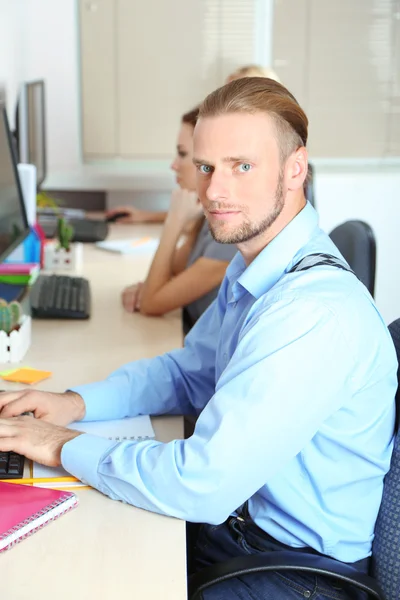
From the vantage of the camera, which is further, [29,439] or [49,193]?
[49,193]

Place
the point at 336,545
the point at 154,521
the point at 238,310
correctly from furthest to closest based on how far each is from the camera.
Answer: the point at 238,310, the point at 336,545, the point at 154,521

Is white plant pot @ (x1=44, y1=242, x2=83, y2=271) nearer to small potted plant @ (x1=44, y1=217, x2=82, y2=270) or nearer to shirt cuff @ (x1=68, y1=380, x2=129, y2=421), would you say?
small potted plant @ (x1=44, y1=217, x2=82, y2=270)

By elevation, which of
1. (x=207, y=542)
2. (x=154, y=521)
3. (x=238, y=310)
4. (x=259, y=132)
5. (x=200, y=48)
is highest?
(x=200, y=48)

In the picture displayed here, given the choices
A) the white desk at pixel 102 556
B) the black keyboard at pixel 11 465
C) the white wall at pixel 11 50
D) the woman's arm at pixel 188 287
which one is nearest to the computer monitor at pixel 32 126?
the white wall at pixel 11 50

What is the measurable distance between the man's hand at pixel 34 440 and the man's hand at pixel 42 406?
0.12 m

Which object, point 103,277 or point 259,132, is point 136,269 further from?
point 259,132

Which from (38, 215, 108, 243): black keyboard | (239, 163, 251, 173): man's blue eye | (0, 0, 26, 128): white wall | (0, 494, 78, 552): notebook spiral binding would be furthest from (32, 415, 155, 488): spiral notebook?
(0, 0, 26, 128): white wall

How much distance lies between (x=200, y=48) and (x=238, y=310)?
3.06m

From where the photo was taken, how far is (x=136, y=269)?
2.90m

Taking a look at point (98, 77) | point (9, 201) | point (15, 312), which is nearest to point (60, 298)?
point (9, 201)

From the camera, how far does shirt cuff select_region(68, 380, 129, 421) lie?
1.46m

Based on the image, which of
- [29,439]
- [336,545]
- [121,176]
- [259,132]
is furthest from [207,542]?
[121,176]

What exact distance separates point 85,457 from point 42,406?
0.24 m

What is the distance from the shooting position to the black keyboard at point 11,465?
1197 millimetres
